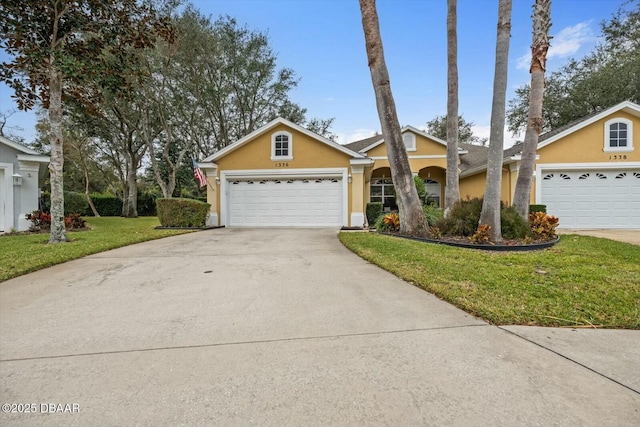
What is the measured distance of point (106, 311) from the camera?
3336 millimetres

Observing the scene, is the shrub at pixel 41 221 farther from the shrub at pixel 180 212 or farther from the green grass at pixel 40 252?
the shrub at pixel 180 212

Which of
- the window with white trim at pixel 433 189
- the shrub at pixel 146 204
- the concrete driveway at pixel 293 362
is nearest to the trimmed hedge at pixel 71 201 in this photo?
the shrub at pixel 146 204

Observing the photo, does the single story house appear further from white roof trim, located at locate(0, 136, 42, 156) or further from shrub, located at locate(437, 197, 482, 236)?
white roof trim, located at locate(0, 136, 42, 156)

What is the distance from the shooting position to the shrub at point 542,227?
745cm

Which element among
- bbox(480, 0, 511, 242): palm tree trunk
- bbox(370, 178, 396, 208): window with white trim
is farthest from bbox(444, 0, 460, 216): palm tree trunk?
bbox(370, 178, 396, 208): window with white trim

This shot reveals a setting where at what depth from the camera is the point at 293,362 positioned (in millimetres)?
2246

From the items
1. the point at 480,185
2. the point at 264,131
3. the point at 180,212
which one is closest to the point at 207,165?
the point at 180,212

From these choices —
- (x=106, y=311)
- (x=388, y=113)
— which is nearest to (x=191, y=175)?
(x=388, y=113)

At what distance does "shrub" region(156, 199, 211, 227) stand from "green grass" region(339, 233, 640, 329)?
785cm

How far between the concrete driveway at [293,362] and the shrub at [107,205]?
24413 mm

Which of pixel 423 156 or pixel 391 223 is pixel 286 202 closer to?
pixel 391 223

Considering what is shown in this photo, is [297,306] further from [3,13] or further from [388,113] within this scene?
[3,13]

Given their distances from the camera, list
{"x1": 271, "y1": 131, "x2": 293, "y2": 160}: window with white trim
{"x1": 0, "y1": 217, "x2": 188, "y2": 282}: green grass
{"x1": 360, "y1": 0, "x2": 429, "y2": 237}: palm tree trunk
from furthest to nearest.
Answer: {"x1": 271, "y1": 131, "x2": 293, "y2": 160}: window with white trim
{"x1": 360, "y1": 0, "x2": 429, "y2": 237}: palm tree trunk
{"x1": 0, "y1": 217, "x2": 188, "y2": 282}: green grass

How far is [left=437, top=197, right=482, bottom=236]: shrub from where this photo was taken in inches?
303
